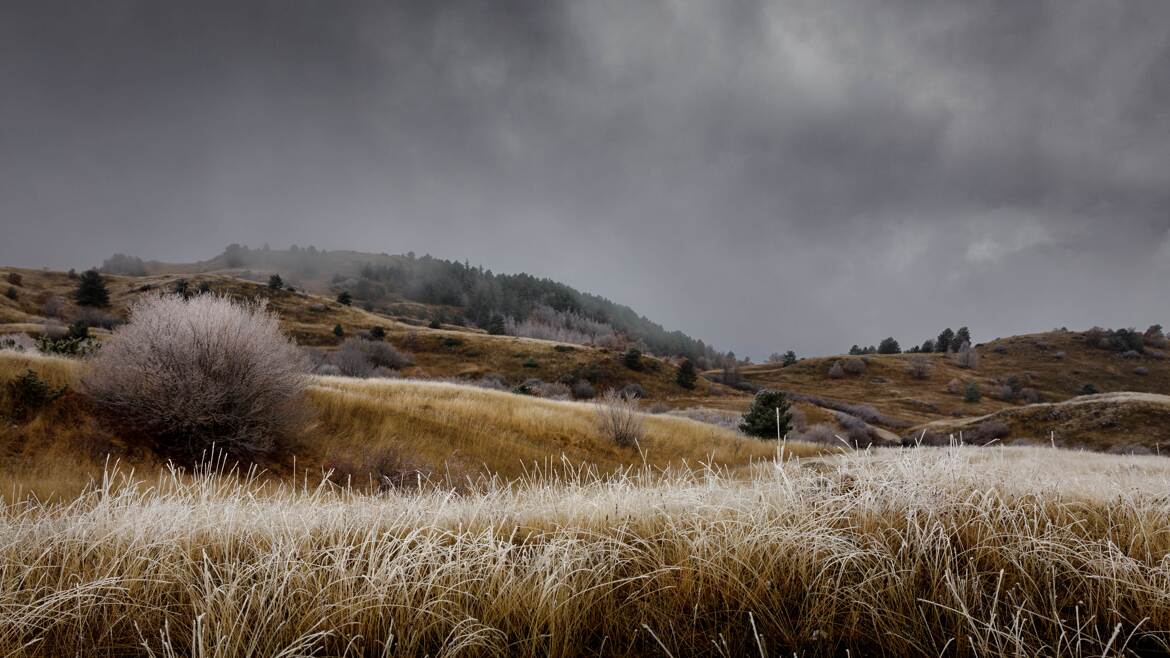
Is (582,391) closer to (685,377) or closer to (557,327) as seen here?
(685,377)

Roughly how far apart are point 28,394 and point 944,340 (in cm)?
13220

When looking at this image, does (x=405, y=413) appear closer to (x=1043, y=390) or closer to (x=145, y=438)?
(x=145, y=438)

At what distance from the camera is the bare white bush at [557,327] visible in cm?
11038

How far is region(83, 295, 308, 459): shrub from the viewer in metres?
7.37

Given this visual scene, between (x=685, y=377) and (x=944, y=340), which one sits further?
(x=944, y=340)

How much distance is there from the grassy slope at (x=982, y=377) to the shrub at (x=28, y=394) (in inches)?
2667

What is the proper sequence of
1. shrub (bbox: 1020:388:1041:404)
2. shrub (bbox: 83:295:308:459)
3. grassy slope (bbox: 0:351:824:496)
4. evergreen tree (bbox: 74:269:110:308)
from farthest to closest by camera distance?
shrub (bbox: 1020:388:1041:404) → evergreen tree (bbox: 74:269:110:308) → shrub (bbox: 83:295:308:459) → grassy slope (bbox: 0:351:824:496)

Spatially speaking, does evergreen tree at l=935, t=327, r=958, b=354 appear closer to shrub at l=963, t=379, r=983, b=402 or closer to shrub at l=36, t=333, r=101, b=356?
shrub at l=963, t=379, r=983, b=402

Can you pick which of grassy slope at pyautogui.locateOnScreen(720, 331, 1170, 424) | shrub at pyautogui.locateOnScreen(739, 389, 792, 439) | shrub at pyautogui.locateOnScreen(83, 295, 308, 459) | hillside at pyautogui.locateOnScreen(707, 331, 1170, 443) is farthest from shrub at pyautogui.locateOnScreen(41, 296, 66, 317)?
grassy slope at pyautogui.locateOnScreen(720, 331, 1170, 424)

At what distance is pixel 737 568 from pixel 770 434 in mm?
19575

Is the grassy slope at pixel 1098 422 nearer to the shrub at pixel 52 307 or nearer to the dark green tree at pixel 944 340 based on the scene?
the dark green tree at pixel 944 340

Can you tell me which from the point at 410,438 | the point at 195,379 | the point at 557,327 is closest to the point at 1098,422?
the point at 410,438

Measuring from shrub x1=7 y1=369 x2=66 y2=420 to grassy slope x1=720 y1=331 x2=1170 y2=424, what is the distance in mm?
67738

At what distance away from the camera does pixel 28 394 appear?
23.3 feet
